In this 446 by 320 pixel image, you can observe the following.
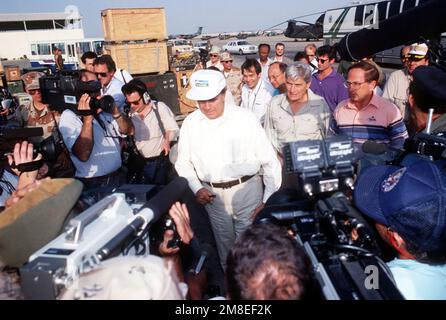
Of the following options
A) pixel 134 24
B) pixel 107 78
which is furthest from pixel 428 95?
pixel 134 24

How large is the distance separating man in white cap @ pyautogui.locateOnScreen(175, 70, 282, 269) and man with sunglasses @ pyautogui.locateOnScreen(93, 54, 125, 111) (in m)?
2.26

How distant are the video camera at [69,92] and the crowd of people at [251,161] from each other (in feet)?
0.21

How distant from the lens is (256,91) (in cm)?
524

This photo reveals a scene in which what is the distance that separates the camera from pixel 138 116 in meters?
4.23

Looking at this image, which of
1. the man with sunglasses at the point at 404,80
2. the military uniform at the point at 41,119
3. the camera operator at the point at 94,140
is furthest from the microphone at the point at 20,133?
the man with sunglasses at the point at 404,80

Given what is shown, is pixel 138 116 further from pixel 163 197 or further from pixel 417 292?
pixel 417 292

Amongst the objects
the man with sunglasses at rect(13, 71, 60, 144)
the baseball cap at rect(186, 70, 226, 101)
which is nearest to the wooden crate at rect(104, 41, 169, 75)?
the man with sunglasses at rect(13, 71, 60, 144)

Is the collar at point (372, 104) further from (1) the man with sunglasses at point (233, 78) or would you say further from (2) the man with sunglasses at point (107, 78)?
(2) the man with sunglasses at point (107, 78)

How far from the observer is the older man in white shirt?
5125mm

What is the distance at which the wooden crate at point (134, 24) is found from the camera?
7070 mm

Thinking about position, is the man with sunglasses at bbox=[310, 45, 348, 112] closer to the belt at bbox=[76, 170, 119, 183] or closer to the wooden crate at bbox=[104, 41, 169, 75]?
the belt at bbox=[76, 170, 119, 183]

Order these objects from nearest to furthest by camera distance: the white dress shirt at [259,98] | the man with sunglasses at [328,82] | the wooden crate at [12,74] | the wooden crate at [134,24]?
1. the man with sunglasses at [328,82]
2. the white dress shirt at [259,98]
3. the wooden crate at [134,24]
4. the wooden crate at [12,74]

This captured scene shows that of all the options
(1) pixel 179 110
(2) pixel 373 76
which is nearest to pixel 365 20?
(1) pixel 179 110

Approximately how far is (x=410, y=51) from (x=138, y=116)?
3.57 meters
